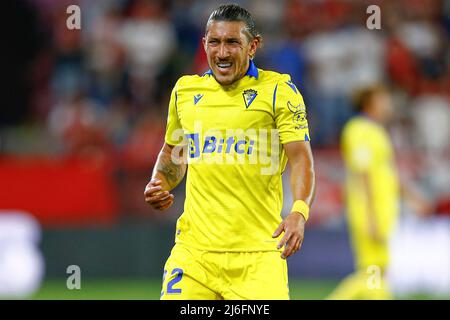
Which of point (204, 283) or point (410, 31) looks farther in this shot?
point (410, 31)

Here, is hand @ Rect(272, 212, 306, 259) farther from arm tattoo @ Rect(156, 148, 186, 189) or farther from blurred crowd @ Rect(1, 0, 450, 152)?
blurred crowd @ Rect(1, 0, 450, 152)

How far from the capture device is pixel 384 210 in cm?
1043

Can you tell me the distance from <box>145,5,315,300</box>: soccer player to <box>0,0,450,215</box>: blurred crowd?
776 cm

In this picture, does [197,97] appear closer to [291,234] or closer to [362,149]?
[291,234]

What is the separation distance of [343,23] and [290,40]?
94 cm

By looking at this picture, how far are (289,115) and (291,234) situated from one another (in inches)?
32.7

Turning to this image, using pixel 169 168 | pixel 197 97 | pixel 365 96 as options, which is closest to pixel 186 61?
pixel 365 96

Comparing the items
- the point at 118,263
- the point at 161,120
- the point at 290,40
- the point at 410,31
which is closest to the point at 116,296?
the point at 118,263

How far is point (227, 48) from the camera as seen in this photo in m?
6.23

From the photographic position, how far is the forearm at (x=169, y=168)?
21.9ft

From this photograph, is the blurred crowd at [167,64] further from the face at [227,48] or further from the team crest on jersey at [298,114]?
the team crest on jersey at [298,114]

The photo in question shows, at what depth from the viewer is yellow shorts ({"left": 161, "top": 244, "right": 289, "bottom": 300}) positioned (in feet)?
20.1
